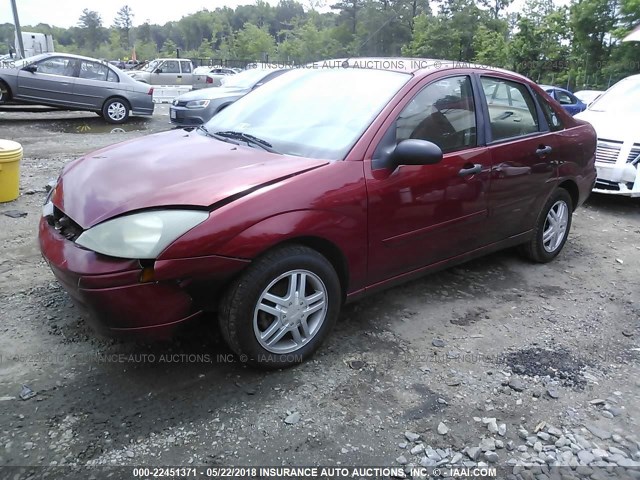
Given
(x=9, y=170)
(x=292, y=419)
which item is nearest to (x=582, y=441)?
(x=292, y=419)

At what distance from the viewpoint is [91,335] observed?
3070 mm

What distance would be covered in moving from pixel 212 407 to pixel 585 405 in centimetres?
193

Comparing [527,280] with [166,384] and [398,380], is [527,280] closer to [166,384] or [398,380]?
[398,380]

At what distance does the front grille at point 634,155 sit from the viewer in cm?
649

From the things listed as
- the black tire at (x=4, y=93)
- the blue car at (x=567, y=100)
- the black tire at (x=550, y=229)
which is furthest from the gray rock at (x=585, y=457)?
the blue car at (x=567, y=100)

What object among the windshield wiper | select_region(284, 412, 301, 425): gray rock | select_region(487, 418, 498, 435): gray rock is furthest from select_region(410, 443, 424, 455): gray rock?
the windshield wiper

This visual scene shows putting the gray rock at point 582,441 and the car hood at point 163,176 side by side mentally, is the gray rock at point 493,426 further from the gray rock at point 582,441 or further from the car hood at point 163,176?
the car hood at point 163,176

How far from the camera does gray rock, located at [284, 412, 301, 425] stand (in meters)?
2.47

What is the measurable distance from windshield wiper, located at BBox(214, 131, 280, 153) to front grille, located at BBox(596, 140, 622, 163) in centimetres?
536

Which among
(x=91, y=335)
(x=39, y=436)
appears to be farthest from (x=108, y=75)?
(x=39, y=436)

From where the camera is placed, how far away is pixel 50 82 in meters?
11.7

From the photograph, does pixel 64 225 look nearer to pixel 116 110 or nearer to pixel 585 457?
pixel 585 457

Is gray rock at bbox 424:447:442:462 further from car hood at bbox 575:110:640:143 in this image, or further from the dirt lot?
car hood at bbox 575:110:640:143

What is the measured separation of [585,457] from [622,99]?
23.0ft
